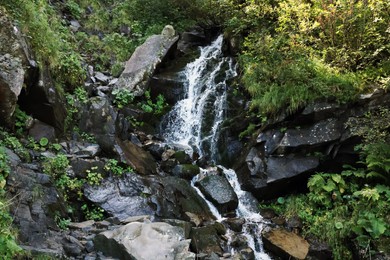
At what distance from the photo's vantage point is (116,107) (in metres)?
10.8

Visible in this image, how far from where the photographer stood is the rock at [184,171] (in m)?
9.43

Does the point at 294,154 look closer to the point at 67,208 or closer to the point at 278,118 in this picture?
the point at 278,118

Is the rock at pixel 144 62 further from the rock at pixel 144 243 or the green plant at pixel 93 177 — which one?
the rock at pixel 144 243

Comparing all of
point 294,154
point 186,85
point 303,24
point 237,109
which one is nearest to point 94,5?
point 186,85

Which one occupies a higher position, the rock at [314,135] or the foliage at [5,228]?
the rock at [314,135]

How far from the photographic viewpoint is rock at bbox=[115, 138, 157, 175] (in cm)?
872

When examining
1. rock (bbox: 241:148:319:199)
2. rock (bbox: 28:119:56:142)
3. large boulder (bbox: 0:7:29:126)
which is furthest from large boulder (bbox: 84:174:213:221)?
large boulder (bbox: 0:7:29:126)

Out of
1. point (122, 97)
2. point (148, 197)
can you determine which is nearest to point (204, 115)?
point (122, 97)

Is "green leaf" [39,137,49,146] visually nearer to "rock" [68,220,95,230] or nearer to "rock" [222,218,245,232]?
"rock" [68,220,95,230]

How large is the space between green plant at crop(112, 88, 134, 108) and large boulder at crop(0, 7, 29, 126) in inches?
144

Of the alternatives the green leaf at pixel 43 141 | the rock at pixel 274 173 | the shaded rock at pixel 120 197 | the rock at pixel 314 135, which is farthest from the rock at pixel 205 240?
the green leaf at pixel 43 141

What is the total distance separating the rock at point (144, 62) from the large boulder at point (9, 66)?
4137 mm

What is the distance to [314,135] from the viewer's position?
9297 millimetres

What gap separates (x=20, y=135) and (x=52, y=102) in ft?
3.54
